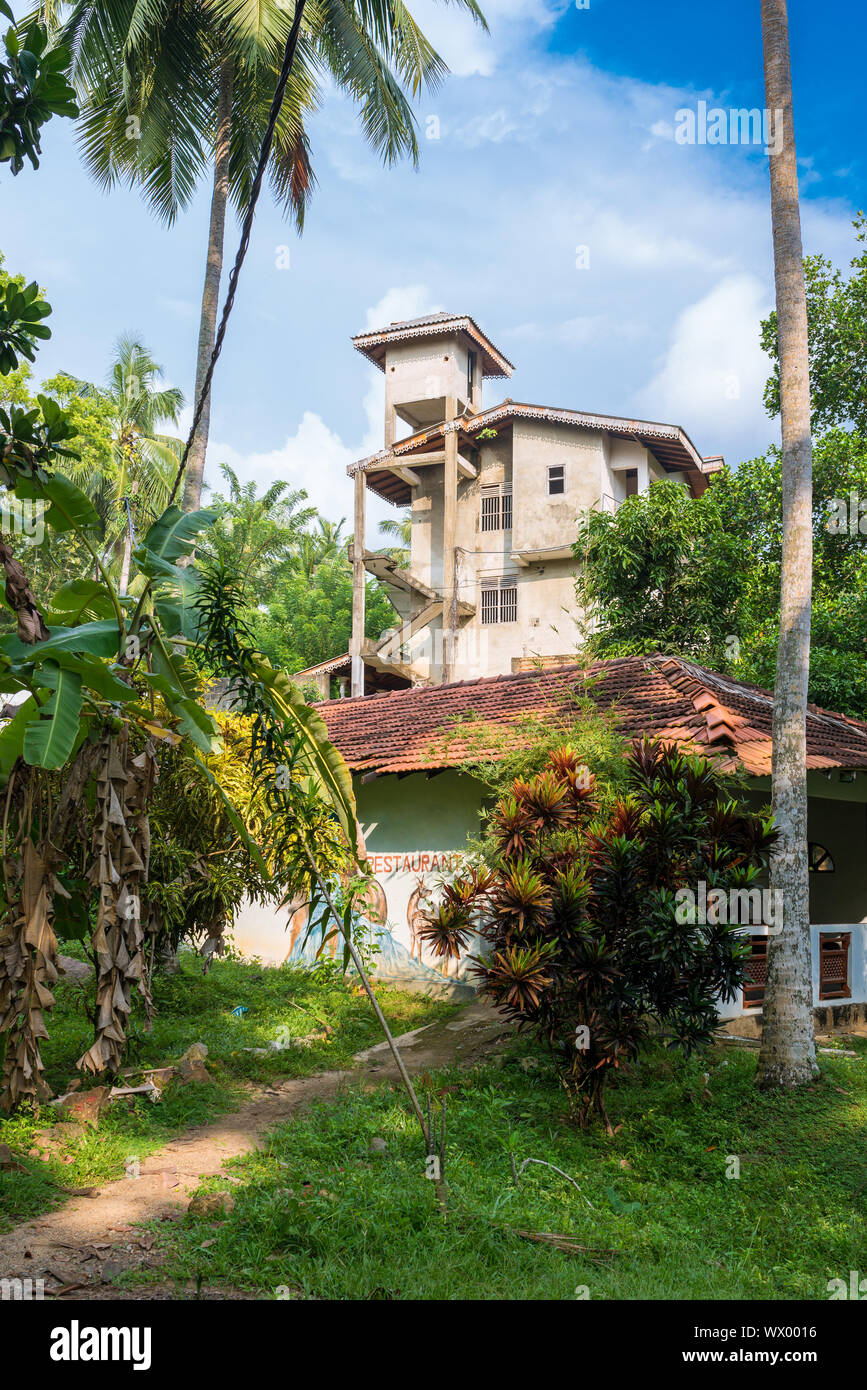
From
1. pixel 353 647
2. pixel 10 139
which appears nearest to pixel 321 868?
pixel 10 139

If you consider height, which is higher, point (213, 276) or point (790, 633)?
point (213, 276)

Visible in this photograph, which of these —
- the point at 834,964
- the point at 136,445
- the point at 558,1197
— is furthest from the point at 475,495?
the point at 558,1197

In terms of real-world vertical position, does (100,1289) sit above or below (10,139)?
below

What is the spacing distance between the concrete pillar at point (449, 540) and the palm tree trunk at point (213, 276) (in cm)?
1196

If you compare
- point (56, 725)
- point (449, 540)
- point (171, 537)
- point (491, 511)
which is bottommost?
point (56, 725)

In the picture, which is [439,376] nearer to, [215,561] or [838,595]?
[838,595]

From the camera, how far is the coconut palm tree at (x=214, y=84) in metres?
13.1

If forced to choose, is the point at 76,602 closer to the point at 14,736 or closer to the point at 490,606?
the point at 14,736

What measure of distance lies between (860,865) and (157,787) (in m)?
10.9

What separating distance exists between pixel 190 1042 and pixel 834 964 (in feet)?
23.7

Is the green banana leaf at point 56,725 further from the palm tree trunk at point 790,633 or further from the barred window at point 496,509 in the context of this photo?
the barred window at point 496,509

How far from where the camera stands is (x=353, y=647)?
1033 inches

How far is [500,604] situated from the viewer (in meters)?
27.4

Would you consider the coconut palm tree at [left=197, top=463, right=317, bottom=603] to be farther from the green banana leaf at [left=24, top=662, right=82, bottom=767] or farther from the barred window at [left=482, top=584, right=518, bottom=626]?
the green banana leaf at [left=24, top=662, right=82, bottom=767]
